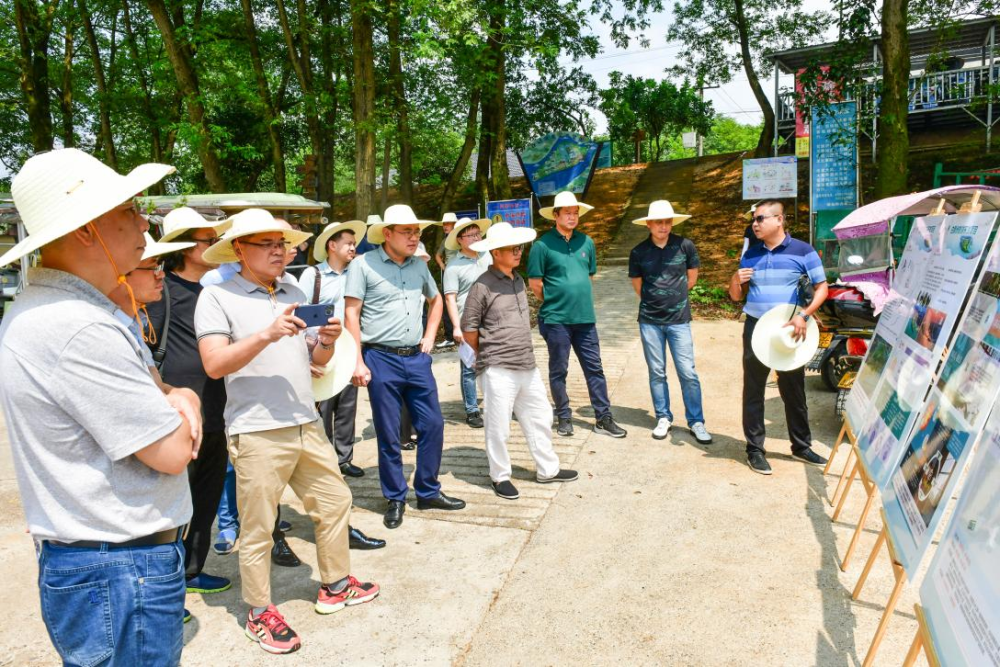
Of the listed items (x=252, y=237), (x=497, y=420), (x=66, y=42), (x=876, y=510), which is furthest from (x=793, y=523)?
(x=66, y=42)

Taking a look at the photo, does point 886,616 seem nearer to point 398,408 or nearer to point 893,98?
point 398,408

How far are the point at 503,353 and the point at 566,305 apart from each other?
4.84ft

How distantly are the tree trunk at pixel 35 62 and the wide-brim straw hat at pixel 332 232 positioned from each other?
41.8 ft

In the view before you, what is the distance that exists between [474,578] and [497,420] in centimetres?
131

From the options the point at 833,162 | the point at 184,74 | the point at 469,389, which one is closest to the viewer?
the point at 469,389

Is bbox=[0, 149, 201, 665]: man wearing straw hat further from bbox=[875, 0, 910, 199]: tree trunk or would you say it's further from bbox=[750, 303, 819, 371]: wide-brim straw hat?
bbox=[875, 0, 910, 199]: tree trunk

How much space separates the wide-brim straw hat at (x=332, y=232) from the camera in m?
5.43

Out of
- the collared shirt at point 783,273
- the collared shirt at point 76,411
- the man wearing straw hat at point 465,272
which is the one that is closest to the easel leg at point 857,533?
the collared shirt at point 783,273

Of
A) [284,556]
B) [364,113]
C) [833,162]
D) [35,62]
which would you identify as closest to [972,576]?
[284,556]

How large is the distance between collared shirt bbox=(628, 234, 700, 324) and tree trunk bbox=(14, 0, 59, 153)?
14.6 metres

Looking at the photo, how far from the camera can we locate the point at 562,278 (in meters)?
6.14

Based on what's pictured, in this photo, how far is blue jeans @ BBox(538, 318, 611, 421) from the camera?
617 centimetres

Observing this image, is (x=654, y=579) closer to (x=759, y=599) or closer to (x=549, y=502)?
(x=759, y=599)

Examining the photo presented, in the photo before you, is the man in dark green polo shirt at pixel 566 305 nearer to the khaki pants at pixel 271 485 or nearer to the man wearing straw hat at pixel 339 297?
the man wearing straw hat at pixel 339 297
